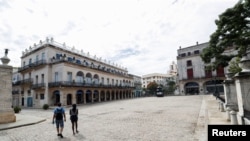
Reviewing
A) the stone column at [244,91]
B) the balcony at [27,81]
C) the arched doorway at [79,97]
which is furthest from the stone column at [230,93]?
the balcony at [27,81]

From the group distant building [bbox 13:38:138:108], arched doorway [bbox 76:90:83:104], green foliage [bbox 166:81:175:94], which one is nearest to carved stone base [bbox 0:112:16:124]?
distant building [bbox 13:38:138:108]

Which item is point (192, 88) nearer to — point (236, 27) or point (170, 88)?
point (170, 88)

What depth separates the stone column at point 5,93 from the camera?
1164 centimetres

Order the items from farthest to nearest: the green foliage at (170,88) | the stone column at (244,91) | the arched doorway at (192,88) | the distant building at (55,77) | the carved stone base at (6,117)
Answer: the green foliage at (170,88)
the arched doorway at (192,88)
the distant building at (55,77)
the carved stone base at (6,117)
the stone column at (244,91)

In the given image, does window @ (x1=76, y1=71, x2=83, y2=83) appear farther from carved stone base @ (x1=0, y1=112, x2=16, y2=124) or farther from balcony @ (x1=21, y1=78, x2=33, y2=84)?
carved stone base @ (x1=0, y1=112, x2=16, y2=124)

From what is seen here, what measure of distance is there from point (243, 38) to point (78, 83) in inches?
1031

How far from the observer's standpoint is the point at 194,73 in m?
47.4

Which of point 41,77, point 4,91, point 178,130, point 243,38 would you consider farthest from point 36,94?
point 243,38

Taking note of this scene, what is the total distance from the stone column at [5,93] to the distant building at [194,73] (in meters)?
44.3

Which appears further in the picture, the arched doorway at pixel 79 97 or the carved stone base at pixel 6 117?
the arched doorway at pixel 79 97

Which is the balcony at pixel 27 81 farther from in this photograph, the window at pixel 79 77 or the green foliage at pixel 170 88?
the green foliage at pixel 170 88

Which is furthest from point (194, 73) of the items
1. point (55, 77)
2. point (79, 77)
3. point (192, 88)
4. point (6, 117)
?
point (6, 117)

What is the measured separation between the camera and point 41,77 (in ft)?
101

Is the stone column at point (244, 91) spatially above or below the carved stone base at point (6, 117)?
above
